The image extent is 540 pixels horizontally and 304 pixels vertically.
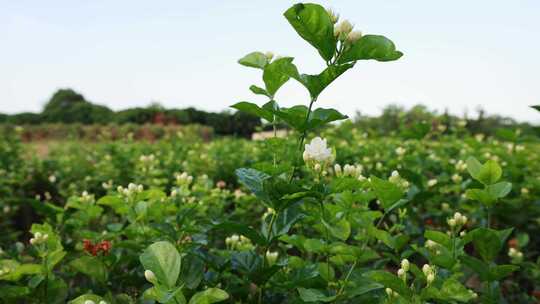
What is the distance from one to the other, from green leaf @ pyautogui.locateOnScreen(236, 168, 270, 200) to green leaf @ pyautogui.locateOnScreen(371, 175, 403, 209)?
11.5 inches

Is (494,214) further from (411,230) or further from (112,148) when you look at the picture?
(112,148)

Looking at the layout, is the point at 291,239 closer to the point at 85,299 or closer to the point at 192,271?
the point at 192,271

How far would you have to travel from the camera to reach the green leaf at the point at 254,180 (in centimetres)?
119

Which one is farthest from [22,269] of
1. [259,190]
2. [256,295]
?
[259,190]

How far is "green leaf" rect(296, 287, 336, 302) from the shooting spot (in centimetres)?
115

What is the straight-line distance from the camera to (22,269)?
1.51m

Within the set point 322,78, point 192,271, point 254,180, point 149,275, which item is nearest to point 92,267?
point 192,271

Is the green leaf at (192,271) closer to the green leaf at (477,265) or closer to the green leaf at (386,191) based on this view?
the green leaf at (386,191)

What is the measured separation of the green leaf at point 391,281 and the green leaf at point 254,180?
0.29 m

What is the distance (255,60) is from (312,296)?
1.92ft

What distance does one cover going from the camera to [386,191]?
1388 millimetres

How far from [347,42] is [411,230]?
1207 millimetres

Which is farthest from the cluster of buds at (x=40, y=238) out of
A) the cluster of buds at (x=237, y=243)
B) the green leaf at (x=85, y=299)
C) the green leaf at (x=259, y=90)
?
the green leaf at (x=259, y=90)

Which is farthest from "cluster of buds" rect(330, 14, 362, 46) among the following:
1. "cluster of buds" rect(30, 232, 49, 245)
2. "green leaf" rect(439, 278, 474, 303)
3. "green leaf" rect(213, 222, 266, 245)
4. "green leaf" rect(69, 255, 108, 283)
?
"cluster of buds" rect(30, 232, 49, 245)
